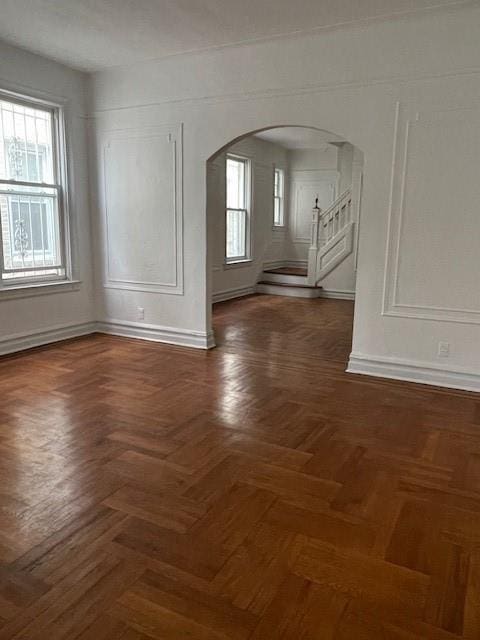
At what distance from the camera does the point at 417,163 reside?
3902 mm

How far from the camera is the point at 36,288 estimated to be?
16.7 ft

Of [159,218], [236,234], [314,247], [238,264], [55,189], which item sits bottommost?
[238,264]

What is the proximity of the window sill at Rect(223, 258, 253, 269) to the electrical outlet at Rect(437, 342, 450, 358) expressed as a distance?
493 centimetres

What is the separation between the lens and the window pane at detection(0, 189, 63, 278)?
4.82 metres

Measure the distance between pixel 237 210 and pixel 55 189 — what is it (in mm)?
4080

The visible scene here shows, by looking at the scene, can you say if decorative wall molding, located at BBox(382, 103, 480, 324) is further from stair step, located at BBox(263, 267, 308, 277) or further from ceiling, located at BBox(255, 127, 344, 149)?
stair step, located at BBox(263, 267, 308, 277)

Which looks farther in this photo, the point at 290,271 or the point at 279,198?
the point at 279,198

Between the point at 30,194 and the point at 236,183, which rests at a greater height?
the point at 236,183

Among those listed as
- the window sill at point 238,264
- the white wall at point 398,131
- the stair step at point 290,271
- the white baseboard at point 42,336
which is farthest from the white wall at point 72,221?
the stair step at point 290,271

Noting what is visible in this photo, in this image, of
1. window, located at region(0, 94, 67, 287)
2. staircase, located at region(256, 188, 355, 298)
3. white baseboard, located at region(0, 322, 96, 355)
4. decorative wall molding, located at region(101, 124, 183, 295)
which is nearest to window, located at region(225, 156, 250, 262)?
staircase, located at region(256, 188, 355, 298)

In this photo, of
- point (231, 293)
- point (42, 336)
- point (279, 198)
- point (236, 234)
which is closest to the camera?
point (42, 336)

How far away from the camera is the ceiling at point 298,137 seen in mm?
8523

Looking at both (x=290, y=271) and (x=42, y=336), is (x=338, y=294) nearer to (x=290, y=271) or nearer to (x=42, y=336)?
(x=290, y=271)

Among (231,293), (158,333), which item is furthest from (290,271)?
(158,333)
